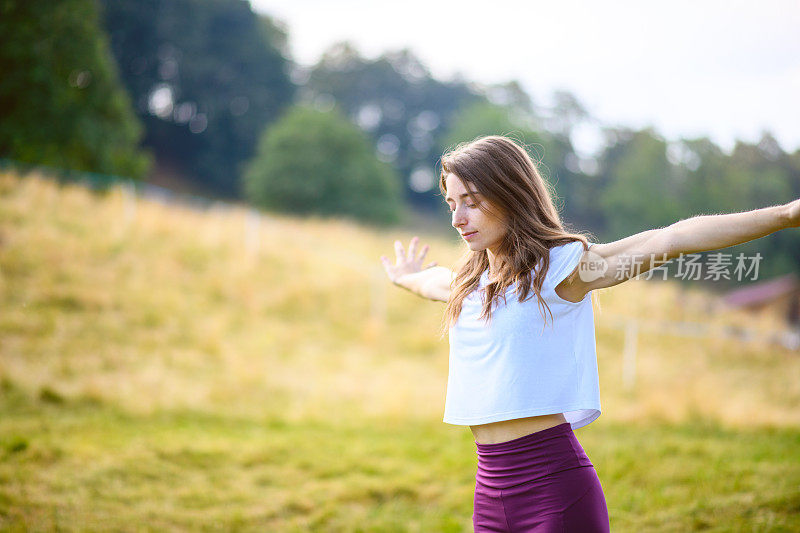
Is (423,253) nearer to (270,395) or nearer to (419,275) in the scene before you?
(419,275)

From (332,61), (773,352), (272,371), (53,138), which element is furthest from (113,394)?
(332,61)

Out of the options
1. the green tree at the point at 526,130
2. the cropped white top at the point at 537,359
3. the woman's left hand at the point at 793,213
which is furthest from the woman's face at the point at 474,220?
the green tree at the point at 526,130

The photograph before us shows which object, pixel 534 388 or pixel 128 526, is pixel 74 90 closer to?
pixel 128 526

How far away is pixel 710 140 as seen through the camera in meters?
18.7

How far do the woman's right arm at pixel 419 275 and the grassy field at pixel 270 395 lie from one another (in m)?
0.58

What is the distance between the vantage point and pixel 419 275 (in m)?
2.45

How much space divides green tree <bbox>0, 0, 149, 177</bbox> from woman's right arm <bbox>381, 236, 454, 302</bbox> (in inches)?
808

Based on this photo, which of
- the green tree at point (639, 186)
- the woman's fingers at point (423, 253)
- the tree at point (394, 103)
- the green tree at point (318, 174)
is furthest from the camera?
the tree at point (394, 103)

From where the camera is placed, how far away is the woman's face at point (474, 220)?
1759 millimetres

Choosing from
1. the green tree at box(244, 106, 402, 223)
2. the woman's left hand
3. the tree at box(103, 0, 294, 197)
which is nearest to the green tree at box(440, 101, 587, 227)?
the green tree at box(244, 106, 402, 223)

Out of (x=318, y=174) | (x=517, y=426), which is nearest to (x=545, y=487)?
(x=517, y=426)

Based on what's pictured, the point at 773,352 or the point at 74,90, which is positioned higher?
the point at 74,90

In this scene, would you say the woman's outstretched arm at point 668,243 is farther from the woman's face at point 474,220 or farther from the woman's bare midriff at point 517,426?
the woman's bare midriff at point 517,426

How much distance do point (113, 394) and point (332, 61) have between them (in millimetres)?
40403
